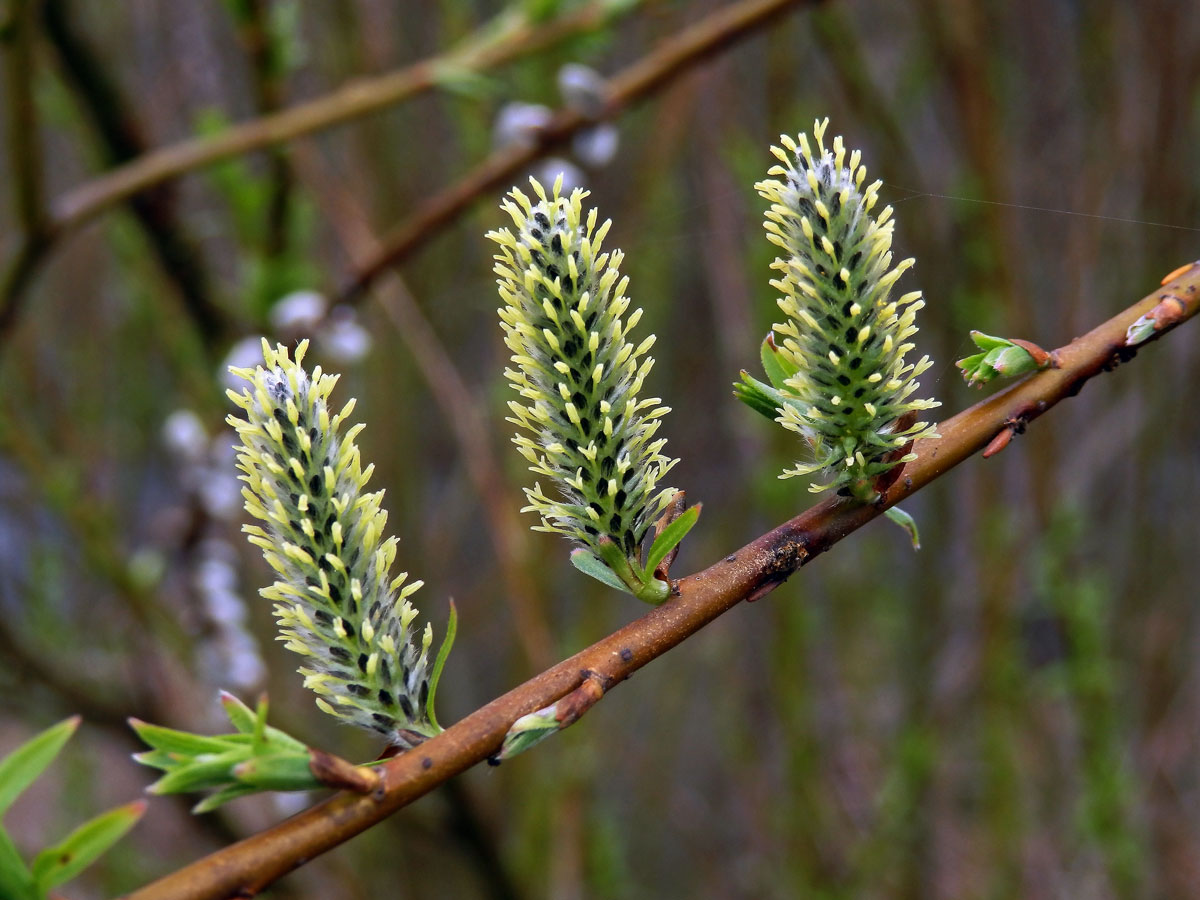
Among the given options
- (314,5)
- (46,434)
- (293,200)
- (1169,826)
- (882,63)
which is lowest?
(1169,826)

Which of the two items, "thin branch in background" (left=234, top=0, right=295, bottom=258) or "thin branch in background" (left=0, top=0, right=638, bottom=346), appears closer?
"thin branch in background" (left=0, top=0, right=638, bottom=346)

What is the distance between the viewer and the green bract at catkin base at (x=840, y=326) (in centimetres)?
49

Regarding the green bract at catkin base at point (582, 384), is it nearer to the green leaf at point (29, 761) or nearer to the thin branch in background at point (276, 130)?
the green leaf at point (29, 761)

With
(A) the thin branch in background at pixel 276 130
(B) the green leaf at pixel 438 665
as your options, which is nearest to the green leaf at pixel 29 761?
(B) the green leaf at pixel 438 665

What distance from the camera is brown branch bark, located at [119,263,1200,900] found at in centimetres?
45

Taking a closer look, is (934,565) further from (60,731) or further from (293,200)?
(60,731)

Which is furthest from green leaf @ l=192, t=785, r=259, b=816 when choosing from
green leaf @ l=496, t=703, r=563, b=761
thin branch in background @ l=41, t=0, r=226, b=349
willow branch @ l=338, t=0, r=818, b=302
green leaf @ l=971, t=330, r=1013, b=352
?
thin branch in background @ l=41, t=0, r=226, b=349

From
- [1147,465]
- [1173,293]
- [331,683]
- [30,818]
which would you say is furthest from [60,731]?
[30,818]

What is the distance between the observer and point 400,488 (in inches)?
103

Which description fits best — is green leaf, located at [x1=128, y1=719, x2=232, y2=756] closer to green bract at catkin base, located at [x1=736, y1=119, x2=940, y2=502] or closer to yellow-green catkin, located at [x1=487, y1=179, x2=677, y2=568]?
yellow-green catkin, located at [x1=487, y1=179, x2=677, y2=568]

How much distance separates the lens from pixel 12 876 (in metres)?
0.44

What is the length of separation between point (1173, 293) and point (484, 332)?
2.85 m

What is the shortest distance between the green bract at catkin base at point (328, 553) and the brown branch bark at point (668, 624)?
0.13ft

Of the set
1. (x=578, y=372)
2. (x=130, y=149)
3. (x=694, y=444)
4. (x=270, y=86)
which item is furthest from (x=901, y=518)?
(x=694, y=444)
